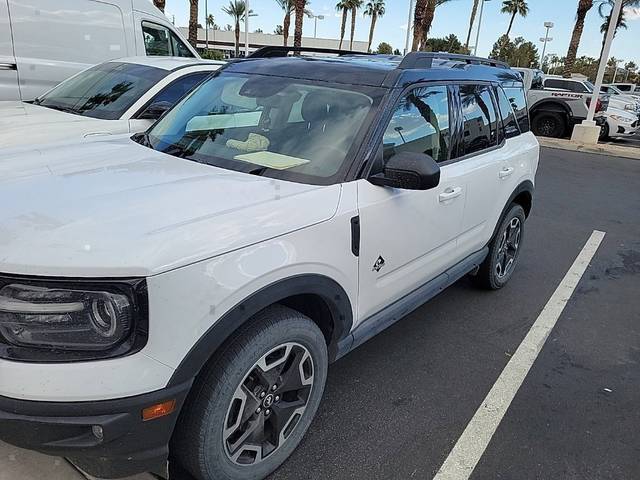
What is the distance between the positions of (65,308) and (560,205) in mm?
7630

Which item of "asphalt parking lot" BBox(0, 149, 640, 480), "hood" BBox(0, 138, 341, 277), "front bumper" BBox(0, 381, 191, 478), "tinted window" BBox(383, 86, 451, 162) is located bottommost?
"asphalt parking lot" BBox(0, 149, 640, 480)

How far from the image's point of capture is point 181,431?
1.94m

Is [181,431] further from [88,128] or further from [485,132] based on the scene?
[88,128]

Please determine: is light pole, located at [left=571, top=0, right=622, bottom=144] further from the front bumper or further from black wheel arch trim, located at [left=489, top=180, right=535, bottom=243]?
the front bumper

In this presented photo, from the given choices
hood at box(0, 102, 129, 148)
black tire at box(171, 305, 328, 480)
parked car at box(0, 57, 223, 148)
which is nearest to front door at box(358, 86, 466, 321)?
black tire at box(171, 305, 328, 480)

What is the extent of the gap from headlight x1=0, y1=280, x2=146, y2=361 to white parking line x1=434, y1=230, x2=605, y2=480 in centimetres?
160

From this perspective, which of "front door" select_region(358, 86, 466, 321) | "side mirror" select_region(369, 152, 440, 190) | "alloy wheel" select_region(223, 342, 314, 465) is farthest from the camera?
"front door" select_region(358, 86, 466, 321)

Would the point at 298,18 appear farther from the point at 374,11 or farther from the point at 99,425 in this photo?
the point at 374,11

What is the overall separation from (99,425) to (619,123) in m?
17.7

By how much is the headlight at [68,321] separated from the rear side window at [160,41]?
7352mm

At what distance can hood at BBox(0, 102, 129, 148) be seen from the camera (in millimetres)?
4285

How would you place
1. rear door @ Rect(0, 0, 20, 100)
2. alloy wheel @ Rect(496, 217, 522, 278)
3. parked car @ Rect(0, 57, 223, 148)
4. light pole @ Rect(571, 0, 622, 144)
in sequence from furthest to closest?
light pole @ Rect(571, 0, 622, 144) → rear door @ Rect(0, 0, 20, 100) → parked car @ Rect(0, 57, 223, 148) → alloy wheel @ Rect(496, 217, 522, 278)

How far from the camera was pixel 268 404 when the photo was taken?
2.22m

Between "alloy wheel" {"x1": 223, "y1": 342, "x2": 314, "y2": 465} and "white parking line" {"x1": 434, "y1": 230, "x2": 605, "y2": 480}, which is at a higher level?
"alloy wheel" {"x1": 223, "y1": 342, "x2": 314, "y2": 465}
